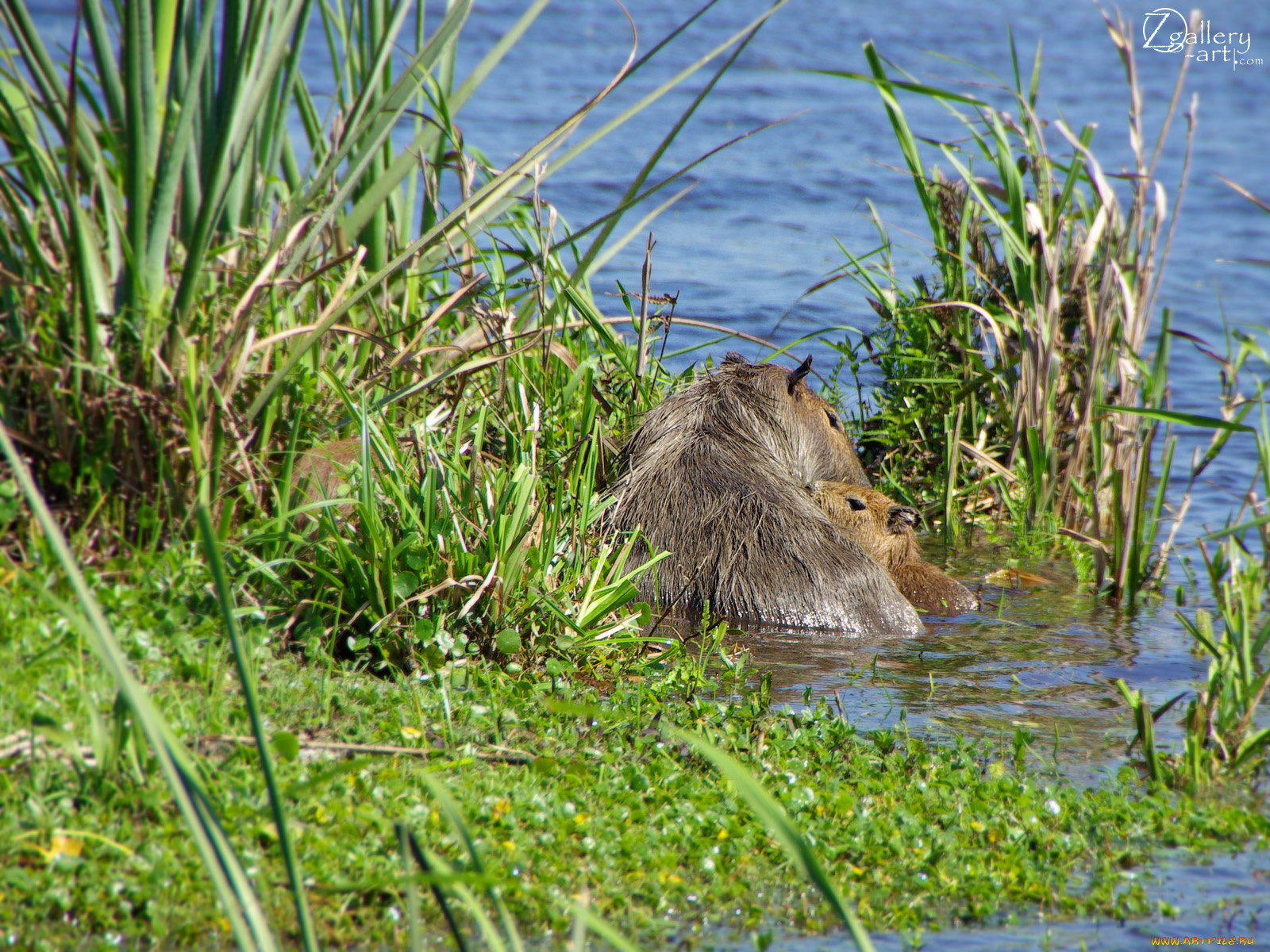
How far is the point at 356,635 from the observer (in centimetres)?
346

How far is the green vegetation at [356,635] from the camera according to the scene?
7.77ft

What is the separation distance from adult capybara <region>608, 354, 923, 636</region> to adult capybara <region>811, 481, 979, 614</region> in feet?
0.70

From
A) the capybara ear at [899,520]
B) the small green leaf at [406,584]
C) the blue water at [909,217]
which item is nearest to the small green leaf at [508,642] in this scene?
the small green leaf at [406,584]

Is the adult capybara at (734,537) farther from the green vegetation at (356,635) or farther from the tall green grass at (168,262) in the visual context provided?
the tall green grass at (168,262)

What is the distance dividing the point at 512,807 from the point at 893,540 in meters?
2.69

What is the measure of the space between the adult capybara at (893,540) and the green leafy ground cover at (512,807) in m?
1.44

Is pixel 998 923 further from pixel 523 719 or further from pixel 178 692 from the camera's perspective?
pixel 178 692

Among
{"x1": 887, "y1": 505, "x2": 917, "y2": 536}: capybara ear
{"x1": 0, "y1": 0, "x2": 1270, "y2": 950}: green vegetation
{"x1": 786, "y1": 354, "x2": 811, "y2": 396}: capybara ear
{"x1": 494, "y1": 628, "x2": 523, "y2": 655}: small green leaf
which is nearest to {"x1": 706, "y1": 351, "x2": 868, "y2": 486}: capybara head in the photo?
{"x1": 786, "y1": 354, "x2": 811, "y2": 396}: capybara ear

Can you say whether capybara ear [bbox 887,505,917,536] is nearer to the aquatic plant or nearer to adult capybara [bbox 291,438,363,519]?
the aquatic plant

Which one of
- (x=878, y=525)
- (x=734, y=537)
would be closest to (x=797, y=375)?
(x=878, y=525)

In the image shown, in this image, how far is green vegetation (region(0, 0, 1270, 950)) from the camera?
2.37 m

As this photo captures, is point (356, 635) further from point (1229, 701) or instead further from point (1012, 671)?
point (1229, 701)

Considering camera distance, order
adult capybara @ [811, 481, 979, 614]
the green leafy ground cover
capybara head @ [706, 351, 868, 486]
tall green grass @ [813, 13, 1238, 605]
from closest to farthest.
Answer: the green leafy ground cover, adult capybara @ [811, 481, 979, 614], tall green grass @ [813, 13, 1238, 605], capybara head @ [706, 351, 868, 486]

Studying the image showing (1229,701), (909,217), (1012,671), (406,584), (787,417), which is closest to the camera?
(1229,701)
